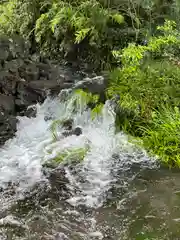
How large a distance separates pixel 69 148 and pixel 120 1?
3.90 meters

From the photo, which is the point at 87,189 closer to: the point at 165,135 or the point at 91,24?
the point at 165,135

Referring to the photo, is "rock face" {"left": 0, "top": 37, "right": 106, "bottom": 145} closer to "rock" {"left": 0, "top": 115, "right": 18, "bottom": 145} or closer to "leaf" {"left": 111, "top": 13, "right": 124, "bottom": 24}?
"rock" {"left": 0, "top": 115, "right": 18, "bottom": 145}

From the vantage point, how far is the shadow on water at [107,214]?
395cm

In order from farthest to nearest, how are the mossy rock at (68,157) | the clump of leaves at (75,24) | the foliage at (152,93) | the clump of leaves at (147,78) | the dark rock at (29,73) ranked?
the clump of leaves at (75,24) < the dark rock at (29,73) < the clump of leaves at (147,78) < the foliage at (152,93) < the mossy rock at (68,157)

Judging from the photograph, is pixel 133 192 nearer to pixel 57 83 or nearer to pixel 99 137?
pixel 99 137

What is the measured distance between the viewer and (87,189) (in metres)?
4.81

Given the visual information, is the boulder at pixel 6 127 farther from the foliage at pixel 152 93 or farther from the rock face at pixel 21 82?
the foliage at pixel 152 93

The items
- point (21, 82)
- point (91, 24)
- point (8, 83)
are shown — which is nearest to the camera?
point (8, 83)

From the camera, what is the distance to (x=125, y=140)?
5867 mm

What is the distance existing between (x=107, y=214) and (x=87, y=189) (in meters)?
0.60

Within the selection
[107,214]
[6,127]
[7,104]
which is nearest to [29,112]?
[7,104]

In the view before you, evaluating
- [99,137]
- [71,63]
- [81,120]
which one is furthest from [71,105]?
[71,63]

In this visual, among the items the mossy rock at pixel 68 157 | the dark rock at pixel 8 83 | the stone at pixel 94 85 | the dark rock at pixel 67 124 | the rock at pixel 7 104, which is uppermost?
the dark rock at pixel 8 83

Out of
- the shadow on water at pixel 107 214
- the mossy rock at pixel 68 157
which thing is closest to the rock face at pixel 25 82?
the mossy rock at pixel 68 157
